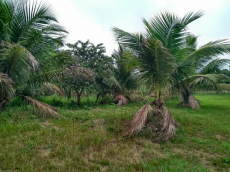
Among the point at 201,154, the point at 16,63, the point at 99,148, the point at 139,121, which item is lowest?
the point at 201,154

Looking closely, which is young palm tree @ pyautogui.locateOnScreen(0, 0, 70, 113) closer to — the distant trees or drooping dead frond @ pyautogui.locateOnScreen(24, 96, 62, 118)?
drooping dead frond @ pyautogui.locateOnScreen(24, 96, 62, 118)

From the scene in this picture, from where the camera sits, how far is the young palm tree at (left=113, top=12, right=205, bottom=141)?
512 centimetres

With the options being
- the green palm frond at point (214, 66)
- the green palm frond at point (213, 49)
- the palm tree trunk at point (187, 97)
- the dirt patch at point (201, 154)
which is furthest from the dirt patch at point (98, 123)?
the green palm frond at point (214, 66)

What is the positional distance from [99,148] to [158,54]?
107 inches

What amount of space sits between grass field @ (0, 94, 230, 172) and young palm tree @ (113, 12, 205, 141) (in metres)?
0.53

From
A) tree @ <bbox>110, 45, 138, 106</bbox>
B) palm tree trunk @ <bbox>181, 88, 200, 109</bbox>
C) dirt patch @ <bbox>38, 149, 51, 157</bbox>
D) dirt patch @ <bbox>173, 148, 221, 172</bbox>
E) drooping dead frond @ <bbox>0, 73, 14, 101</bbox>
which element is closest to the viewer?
dirt patch @ <bbox>38, 149, 51, 157</bbox>

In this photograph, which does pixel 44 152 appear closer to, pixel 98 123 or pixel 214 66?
pixel 98 123

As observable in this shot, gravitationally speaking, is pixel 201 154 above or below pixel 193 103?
below

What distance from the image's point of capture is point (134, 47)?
222 inches

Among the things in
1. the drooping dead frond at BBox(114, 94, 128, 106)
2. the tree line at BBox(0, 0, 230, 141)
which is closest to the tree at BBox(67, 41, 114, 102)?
the drooping dead frond at BBox(114, 94, 128, 106)

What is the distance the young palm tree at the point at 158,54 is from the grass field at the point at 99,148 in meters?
0.53

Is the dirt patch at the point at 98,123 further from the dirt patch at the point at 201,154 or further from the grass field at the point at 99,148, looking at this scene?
the dirt patch at the point at 201,154

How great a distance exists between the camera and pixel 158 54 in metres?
5.20

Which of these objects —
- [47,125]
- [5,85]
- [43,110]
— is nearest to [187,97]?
[43,110]
